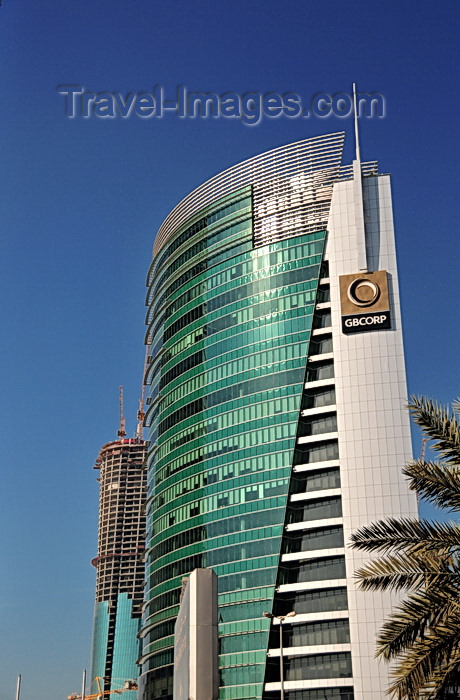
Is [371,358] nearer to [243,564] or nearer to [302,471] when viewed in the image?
[302,471]

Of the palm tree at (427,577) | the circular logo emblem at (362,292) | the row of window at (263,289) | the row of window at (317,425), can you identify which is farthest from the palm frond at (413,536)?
the row of window at (263,289)

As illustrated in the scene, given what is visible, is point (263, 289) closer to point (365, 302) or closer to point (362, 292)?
point (362, 292)

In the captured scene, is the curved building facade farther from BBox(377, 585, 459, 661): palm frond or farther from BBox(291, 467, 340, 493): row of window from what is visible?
BBox(377, 585, 459, 661): palm frond

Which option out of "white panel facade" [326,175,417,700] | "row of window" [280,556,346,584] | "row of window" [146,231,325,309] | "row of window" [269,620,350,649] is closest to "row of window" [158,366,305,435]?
"white panel facade" [326,175,417,700]

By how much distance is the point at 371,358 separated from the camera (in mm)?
112812

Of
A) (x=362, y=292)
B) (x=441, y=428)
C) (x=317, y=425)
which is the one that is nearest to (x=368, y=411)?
(x=317, y=425)

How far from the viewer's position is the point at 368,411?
363 feet

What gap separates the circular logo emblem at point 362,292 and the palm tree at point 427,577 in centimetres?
8614

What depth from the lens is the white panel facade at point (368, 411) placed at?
101 m

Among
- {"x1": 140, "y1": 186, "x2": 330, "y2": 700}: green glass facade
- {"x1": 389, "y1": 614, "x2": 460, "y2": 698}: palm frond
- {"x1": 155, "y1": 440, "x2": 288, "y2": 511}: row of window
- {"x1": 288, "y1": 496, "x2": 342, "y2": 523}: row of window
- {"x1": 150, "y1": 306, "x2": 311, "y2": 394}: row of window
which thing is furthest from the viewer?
{"x1": 150, "y1": 306, "x2": 311, "y2": 394}: row of window

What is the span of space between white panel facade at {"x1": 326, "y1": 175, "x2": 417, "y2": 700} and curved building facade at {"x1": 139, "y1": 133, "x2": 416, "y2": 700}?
7.3 inches

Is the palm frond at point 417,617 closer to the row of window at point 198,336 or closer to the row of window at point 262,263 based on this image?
the row of window at point 198,336

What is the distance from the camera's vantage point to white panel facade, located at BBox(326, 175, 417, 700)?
101m

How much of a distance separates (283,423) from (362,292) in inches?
809
